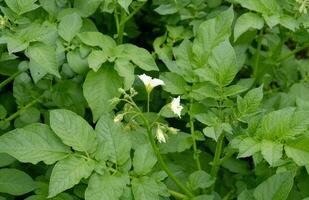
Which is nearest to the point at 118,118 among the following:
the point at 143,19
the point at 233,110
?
the point at 233,110

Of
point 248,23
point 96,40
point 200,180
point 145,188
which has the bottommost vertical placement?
point 200,180

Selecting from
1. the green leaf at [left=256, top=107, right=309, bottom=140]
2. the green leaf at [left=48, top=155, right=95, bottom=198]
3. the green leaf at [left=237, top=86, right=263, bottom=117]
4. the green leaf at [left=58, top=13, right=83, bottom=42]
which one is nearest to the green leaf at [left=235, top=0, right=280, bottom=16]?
the green leaf at [left=237, top=86, right=263, bottom=117]

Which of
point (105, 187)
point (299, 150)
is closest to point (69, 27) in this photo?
point (105, 187)

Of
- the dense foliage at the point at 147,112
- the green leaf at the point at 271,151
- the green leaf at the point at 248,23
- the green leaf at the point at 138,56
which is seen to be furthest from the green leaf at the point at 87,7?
the green leaf at the point at 271,151

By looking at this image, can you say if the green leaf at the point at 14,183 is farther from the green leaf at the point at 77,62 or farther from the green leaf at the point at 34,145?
the green leaf at the point at 77,62

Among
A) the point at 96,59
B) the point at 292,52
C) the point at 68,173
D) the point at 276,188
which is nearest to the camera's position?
the point at 68,173

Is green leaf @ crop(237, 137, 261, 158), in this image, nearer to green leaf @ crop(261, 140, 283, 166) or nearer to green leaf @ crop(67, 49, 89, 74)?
green leaf @ crop(261, 140, 283, 166)

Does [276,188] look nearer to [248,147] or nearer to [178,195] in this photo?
[248,147]
